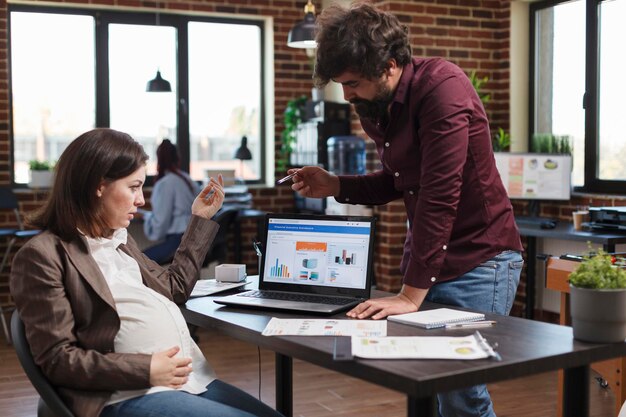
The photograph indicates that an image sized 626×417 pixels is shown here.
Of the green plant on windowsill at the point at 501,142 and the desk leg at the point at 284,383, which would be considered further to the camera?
the green plant on windowsill at the point at 501,142

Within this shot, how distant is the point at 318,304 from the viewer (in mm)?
2236

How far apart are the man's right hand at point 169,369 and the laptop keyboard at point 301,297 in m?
0.47

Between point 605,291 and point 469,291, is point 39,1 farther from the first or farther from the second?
point 605,291

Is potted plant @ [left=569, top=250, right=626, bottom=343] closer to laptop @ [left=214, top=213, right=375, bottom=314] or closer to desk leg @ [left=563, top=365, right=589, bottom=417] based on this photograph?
desk leg @ [left=563, top=365, right=589, bottom=417]

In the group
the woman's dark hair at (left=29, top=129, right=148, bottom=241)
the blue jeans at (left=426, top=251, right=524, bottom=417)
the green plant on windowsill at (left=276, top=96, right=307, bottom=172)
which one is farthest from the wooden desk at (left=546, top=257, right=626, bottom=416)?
the green plant on windowsill at (left=276, top=96, right=307, bottom=172)

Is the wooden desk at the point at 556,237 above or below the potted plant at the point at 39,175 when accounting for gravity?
below

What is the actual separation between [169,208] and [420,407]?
414cm

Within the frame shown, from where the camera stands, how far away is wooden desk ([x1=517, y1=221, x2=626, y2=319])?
4.47m

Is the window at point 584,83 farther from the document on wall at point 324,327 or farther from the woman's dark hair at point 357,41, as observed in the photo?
the document on wall at point 324,327

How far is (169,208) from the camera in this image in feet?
18.3

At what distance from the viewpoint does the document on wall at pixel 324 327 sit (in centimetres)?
192

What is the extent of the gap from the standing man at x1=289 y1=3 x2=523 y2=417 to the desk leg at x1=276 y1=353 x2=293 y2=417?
0.52 metres

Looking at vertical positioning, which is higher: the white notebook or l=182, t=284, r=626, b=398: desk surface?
the white notebook

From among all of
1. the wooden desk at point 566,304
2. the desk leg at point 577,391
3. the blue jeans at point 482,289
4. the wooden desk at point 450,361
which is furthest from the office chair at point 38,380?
the wooden desk at point 566,304
